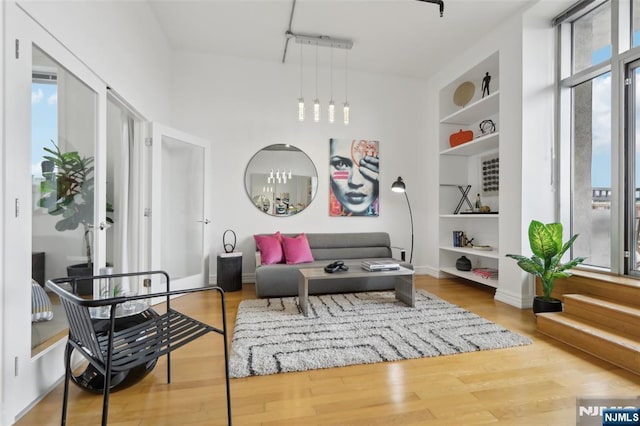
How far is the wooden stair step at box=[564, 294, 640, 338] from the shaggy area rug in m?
0.59

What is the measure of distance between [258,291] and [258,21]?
3.12m

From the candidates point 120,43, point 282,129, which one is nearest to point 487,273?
point 282,129

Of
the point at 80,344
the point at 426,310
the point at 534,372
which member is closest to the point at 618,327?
the point at 534,372

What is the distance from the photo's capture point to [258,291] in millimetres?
3387

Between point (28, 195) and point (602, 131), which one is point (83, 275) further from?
point (602, 131)

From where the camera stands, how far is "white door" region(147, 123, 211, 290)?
125 inches

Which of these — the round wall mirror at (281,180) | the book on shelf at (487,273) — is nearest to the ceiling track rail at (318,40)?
the round wall mirror at (281,180)

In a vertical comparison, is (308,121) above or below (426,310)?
above

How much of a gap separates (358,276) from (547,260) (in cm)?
170

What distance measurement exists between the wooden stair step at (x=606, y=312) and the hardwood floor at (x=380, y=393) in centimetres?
39

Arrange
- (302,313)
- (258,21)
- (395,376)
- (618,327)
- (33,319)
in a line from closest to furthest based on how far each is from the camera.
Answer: (33,319), (395,376), (618,327), (302,313), (258,21)

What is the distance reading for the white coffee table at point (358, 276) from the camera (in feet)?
9.14

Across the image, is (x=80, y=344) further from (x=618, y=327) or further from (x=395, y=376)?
(x=618, y=327)

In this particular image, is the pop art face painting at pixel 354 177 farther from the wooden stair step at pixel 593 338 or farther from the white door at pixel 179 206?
the wooden stair step at pixel 593 338
